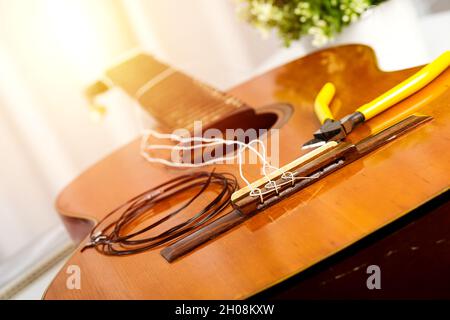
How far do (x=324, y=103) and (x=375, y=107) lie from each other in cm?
13

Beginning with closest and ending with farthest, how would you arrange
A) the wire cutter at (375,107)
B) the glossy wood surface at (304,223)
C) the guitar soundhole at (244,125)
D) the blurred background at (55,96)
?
the glossy wood surface at (304,223) → the wire cutter at (375,107) → the guitar soundhole at (244,125) → the blurred background at (55,96)

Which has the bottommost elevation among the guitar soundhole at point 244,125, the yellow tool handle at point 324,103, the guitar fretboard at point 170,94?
the guitar soundhole at point 244,125

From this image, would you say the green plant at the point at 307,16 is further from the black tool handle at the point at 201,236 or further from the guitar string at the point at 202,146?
the black tool handle at the point at 201,236

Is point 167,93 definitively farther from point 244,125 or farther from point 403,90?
point 403,90

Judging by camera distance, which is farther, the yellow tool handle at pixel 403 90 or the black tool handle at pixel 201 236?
the yellow tool handle at pixel 403 90

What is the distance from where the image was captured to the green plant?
4.09 ft

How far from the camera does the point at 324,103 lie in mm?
931

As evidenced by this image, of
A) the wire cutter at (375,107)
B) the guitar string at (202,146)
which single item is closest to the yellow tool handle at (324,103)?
the wire cutter at (375,107)

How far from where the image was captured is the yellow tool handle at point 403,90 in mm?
812

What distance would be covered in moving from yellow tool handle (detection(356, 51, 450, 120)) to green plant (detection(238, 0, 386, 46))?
42cm

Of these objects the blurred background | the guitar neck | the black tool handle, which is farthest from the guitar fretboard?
the black tool handle

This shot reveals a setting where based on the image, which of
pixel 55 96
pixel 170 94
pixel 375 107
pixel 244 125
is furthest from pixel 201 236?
pixel 55 96

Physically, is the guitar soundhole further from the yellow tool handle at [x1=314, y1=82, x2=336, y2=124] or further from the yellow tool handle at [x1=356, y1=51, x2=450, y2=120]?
the yellow tool handle at [x1=356, y1=51, x2=450, y2=120]

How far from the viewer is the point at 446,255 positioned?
60cm
